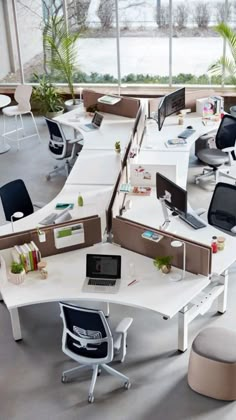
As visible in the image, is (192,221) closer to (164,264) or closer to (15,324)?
(164,264)

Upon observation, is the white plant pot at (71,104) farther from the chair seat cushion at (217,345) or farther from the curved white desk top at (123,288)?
the chair seat cushion at (217,345)

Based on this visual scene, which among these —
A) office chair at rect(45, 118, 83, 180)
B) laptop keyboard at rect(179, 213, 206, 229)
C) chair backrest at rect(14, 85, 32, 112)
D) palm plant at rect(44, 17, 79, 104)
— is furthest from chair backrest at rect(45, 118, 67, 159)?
laptop keyboard at rect(179, 213, 206, 229)

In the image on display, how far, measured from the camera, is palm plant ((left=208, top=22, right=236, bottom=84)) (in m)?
9.52

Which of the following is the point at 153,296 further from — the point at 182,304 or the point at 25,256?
the point at 25,256

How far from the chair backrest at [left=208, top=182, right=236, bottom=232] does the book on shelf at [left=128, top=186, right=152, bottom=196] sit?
2.33 feet

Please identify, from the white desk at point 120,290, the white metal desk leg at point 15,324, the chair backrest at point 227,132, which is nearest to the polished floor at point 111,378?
the white metal desk leg at point 15,324

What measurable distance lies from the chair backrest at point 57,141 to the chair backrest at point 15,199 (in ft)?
5.36

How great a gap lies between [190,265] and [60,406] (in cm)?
160

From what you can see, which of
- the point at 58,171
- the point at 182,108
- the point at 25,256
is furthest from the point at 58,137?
the point at 25,256

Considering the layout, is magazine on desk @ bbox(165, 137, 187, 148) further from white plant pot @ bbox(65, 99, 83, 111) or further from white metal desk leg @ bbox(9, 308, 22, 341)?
white metal desk leg @ bbox(9, 308, 22, 341)

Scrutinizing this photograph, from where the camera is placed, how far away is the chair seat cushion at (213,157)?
7.97 meters

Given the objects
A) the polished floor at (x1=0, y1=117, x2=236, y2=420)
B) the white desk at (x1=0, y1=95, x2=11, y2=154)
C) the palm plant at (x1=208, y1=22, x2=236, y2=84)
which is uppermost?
the palm plant at (x1=208, y1=22, x2=236, y2=84)

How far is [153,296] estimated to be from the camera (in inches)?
197

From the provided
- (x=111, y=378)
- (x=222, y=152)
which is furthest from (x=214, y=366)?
(x=222, y=152)
